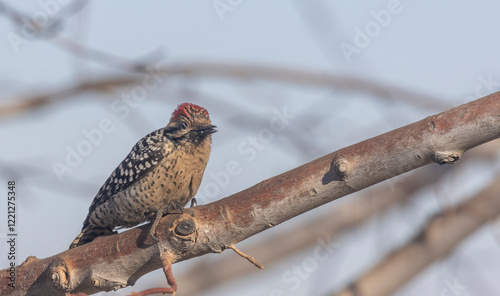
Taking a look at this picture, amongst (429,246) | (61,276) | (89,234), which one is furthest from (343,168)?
(89,234)

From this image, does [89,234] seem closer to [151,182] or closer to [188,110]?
[151,182]

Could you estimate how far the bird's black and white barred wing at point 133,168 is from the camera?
574 centimetres

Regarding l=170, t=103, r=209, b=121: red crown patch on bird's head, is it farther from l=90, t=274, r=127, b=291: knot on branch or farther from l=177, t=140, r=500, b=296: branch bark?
l=90, t=274, r=127, b=291: knot on branch

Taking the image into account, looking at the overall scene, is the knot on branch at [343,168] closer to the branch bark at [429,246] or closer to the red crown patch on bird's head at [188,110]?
the branch bark at [429,246]

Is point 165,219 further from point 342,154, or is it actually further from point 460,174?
point 460,174

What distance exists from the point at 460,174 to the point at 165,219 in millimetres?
3271

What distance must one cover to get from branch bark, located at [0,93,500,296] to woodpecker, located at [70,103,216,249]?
136 centimetres

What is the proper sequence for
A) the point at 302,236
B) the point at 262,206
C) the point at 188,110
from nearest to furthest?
the point at 262,206 → the point at 188,110 → the point at 302,236

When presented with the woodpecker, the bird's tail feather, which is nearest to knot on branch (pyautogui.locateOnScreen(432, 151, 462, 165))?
the woodpecker

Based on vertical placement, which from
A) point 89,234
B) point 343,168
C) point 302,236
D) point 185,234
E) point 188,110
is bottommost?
point 302,236

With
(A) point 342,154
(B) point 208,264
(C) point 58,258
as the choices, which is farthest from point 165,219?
(B) point 208,264

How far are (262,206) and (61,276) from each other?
5.26 feet

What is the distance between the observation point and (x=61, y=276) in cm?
412

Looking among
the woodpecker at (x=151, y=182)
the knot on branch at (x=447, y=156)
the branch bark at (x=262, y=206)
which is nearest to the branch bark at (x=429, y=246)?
the woodpecker at (x=151, y=182)
